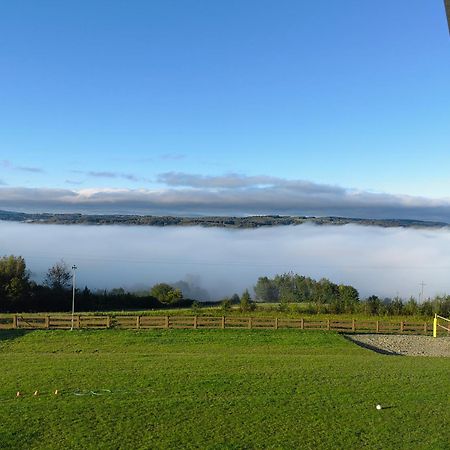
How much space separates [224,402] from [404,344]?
19.2 meters

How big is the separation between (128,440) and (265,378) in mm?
5777

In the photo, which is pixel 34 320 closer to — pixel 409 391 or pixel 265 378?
pixel 265 378

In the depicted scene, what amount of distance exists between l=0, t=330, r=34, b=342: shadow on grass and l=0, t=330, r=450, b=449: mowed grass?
27.1 feet

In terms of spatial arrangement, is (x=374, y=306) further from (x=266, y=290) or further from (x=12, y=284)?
(x=266, y=290)

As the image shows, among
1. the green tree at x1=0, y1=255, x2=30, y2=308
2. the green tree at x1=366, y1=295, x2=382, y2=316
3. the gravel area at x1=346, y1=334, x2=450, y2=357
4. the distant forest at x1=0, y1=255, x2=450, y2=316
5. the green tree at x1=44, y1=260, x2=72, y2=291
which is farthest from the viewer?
the green tree at x1=44, y1=260, x2=72, y2=291

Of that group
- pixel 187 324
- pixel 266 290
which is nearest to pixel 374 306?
pixel 187 324

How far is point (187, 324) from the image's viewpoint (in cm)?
3206

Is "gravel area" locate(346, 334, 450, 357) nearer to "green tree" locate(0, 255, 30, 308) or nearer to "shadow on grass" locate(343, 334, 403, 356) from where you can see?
"shadow on grass" locate(343, 334, 403, 356)

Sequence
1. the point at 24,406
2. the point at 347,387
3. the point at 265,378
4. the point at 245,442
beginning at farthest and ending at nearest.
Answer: the point at 265,378 → the point at 347,387 → the point at 24,406 → the point at 245,442

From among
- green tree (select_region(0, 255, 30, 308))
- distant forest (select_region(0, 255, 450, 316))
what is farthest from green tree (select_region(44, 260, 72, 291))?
green tree (select_region(0, 255, 30, 308))

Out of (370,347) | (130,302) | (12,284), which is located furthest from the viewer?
(130,302)

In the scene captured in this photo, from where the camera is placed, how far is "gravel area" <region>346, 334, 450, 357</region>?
26094 millimetres

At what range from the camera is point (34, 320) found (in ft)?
104

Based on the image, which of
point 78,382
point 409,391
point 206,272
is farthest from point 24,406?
point 206,272
